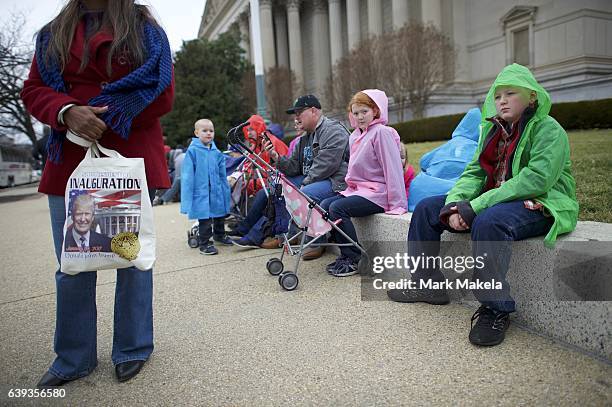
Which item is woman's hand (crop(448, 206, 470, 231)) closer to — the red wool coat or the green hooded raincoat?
the green hooded raincoat

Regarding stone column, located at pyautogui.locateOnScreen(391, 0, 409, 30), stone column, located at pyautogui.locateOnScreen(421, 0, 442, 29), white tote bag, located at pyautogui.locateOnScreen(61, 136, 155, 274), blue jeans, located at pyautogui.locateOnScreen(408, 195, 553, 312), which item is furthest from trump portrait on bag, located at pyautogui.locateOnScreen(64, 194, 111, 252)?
stone column, located at pyautogui.locateOnScreen(391, 0, 409, 30)

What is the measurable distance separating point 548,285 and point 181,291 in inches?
114

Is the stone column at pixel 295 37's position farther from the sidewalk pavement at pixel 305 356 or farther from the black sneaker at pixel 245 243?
the sidewalk pavement at pixel 305 356

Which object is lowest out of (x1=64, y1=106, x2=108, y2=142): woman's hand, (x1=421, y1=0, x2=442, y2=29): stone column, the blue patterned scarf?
(x1=64, y1=106, x2=108, y2=142): woman's hand

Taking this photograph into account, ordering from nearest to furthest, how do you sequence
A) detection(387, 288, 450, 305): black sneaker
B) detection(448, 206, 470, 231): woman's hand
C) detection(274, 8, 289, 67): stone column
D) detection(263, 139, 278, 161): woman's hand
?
detection(448, 206, 470, 231): woman's hand, detection(387, 288, 450, 305): black sneaker, detection(263, 139, 278, 161): woman's hand, detection(274, 8, 289, 67): stone column

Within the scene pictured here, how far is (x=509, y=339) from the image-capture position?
2.63m

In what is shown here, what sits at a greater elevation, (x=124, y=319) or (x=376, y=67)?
(x=376, y=67)

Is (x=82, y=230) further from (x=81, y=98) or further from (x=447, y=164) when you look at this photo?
(x=447, y=164)

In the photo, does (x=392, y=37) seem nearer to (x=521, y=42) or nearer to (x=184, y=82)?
(x=521, y=42)

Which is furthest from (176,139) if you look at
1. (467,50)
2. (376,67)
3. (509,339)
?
(509,339)

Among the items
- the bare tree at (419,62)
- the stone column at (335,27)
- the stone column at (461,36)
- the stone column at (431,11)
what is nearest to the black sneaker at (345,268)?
the bare tree at (419,62)

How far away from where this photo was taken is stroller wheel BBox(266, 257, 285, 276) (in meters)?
4.29

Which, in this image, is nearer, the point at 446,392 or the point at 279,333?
the point at 446,392

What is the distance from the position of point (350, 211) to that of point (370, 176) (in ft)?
1.25
